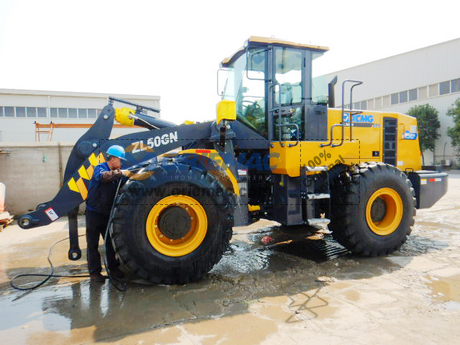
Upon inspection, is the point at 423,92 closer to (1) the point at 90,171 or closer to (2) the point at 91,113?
(2) the point at 91,113

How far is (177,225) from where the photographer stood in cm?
388

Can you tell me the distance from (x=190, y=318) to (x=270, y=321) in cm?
72

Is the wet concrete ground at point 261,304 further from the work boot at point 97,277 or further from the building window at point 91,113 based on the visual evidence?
the building window at point 91,113

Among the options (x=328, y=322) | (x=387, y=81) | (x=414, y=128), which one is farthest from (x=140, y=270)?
(x=387, y=81)

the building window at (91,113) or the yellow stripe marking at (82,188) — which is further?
the building window at (91,113)

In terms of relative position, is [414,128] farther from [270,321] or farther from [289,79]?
[270,321]

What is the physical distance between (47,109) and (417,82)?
30142mm

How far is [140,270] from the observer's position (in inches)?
145

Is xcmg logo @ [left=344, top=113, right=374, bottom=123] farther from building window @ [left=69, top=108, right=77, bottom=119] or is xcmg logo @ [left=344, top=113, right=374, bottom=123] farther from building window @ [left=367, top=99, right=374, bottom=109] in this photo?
building window @ [left=367, top=99, right=374, bottom=109]

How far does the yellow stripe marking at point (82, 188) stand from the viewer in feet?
13.6

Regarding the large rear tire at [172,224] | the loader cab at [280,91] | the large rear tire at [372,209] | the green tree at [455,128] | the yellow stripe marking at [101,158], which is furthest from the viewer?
the green tree at [455,128]

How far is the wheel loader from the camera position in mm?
3803

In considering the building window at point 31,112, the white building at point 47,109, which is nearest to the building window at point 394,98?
the white building at point 47,109

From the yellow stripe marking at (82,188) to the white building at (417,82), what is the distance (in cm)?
2410
